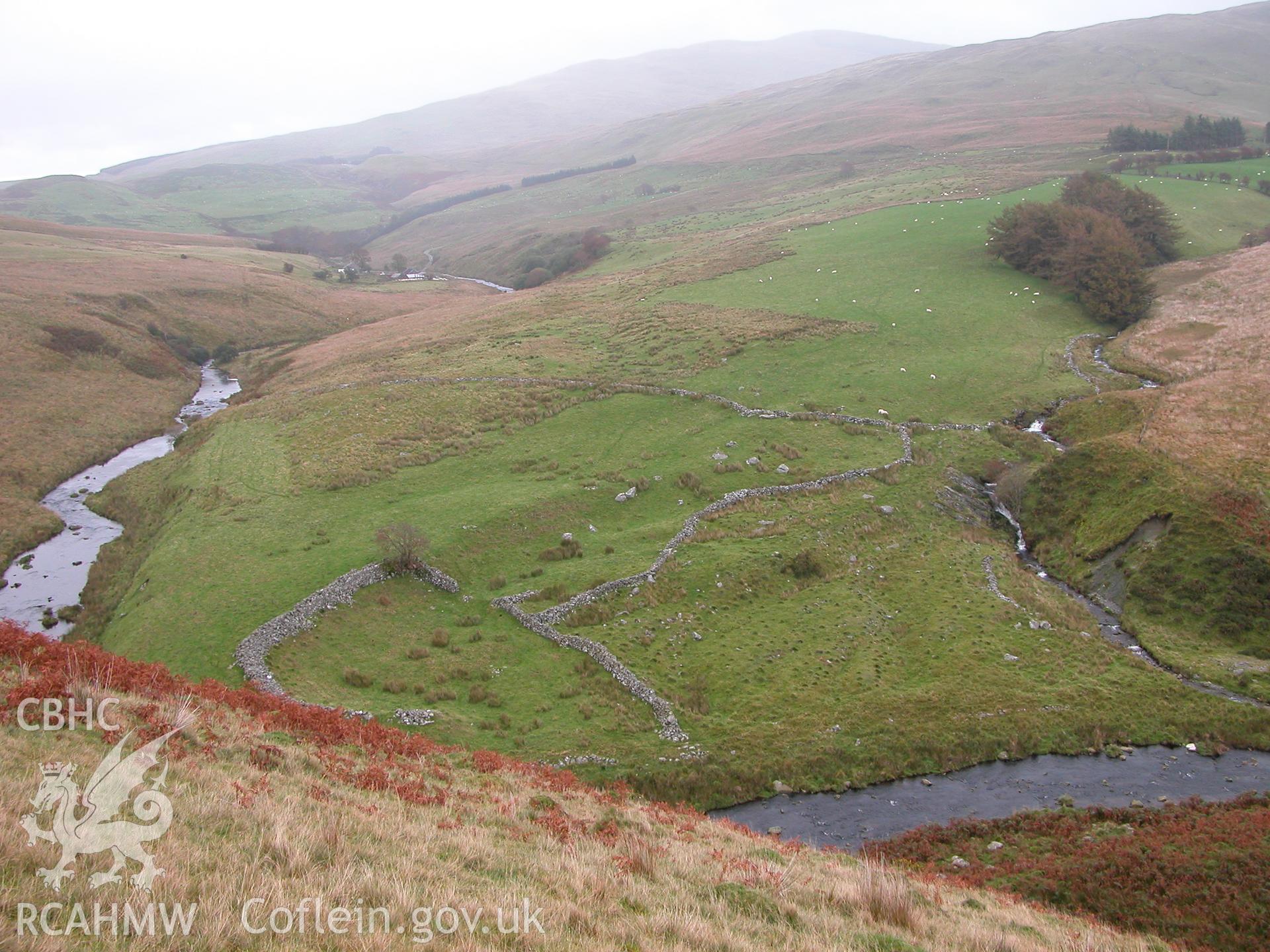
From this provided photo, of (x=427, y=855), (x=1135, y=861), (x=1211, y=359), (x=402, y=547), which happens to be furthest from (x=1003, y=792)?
(x=1211, y=359)

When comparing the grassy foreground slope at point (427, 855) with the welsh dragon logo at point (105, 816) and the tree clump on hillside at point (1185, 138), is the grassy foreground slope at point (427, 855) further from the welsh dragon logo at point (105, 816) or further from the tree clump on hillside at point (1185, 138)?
the tree clump on hillside at point (1185, 138)

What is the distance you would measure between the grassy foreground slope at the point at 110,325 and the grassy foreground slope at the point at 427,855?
37570 mm

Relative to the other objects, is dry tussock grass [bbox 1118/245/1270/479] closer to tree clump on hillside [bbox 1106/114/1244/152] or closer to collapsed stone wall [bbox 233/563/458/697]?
collapsed stone wall [bbox 233/563/458/697]

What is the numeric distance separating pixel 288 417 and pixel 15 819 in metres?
52.8

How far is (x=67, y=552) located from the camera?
141 ft

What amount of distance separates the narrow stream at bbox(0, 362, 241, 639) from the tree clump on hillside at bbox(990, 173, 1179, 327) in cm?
8356

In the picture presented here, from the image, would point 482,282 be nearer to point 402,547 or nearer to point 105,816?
point 402,547

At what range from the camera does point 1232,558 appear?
101 ft

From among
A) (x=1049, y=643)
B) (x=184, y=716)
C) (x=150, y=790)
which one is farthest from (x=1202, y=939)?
(x=184, y=716)

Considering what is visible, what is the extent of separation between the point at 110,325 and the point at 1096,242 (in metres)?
109

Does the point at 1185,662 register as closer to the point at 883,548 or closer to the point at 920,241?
the point at 883,548

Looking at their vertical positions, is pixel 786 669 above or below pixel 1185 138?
below

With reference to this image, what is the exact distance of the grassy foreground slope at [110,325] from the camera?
188 feet

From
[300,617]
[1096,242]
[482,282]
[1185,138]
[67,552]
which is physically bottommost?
[300,617]
